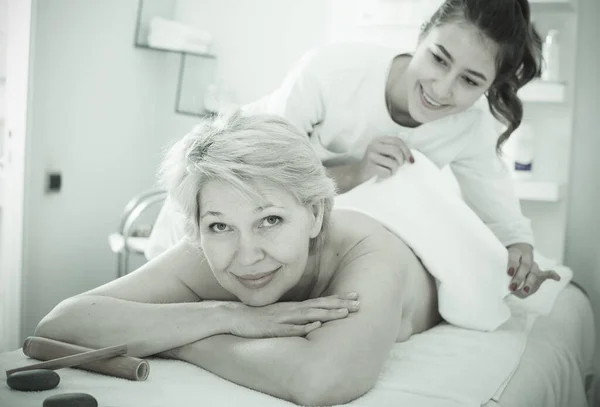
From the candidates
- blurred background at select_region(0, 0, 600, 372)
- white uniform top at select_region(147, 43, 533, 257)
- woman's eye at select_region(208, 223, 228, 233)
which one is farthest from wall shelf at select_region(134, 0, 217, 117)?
woman's eye at select_region(208, 223, 228, 233)

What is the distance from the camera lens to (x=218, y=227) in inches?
48.9

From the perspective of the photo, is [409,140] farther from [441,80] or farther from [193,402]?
[193,402]

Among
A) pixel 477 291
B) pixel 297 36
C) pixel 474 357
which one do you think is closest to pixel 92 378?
pixel 474 357

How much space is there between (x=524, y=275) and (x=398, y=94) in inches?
22.7

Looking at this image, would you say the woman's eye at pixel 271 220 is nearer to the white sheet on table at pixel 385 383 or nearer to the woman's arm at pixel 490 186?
the white sheet on table at pixel 385 383

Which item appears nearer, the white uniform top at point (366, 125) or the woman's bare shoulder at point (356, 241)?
the woman's bare shoulder at point (356, 241)

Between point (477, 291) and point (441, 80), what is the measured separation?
51 centimetres

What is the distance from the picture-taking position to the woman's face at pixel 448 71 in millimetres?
1626

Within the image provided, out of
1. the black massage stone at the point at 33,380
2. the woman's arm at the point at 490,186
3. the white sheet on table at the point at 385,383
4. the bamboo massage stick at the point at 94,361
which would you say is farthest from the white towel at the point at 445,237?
the black massage stone at the point at 33,380

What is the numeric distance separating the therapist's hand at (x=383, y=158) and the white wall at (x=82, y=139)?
58.8 inches

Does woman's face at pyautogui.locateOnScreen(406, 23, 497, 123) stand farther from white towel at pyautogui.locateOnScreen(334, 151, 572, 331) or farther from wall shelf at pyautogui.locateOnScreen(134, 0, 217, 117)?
wall shelf at pyautogui.locateOnScreen(134, 0, 217, 117)

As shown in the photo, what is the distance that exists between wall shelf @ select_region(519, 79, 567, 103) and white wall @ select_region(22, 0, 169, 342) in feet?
5.78

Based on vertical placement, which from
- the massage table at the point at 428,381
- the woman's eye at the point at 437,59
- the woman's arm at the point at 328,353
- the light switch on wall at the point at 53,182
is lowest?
the massage table at the point at 428,381

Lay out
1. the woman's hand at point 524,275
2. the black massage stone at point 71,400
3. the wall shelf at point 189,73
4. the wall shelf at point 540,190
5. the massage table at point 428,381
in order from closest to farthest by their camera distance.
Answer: the black massage stone at point 71,400 → the massage table at point 428,381 → the woman's hand at point 524,275 → the wall shelf at point 540,190 → the wall shelf at point 189,73
